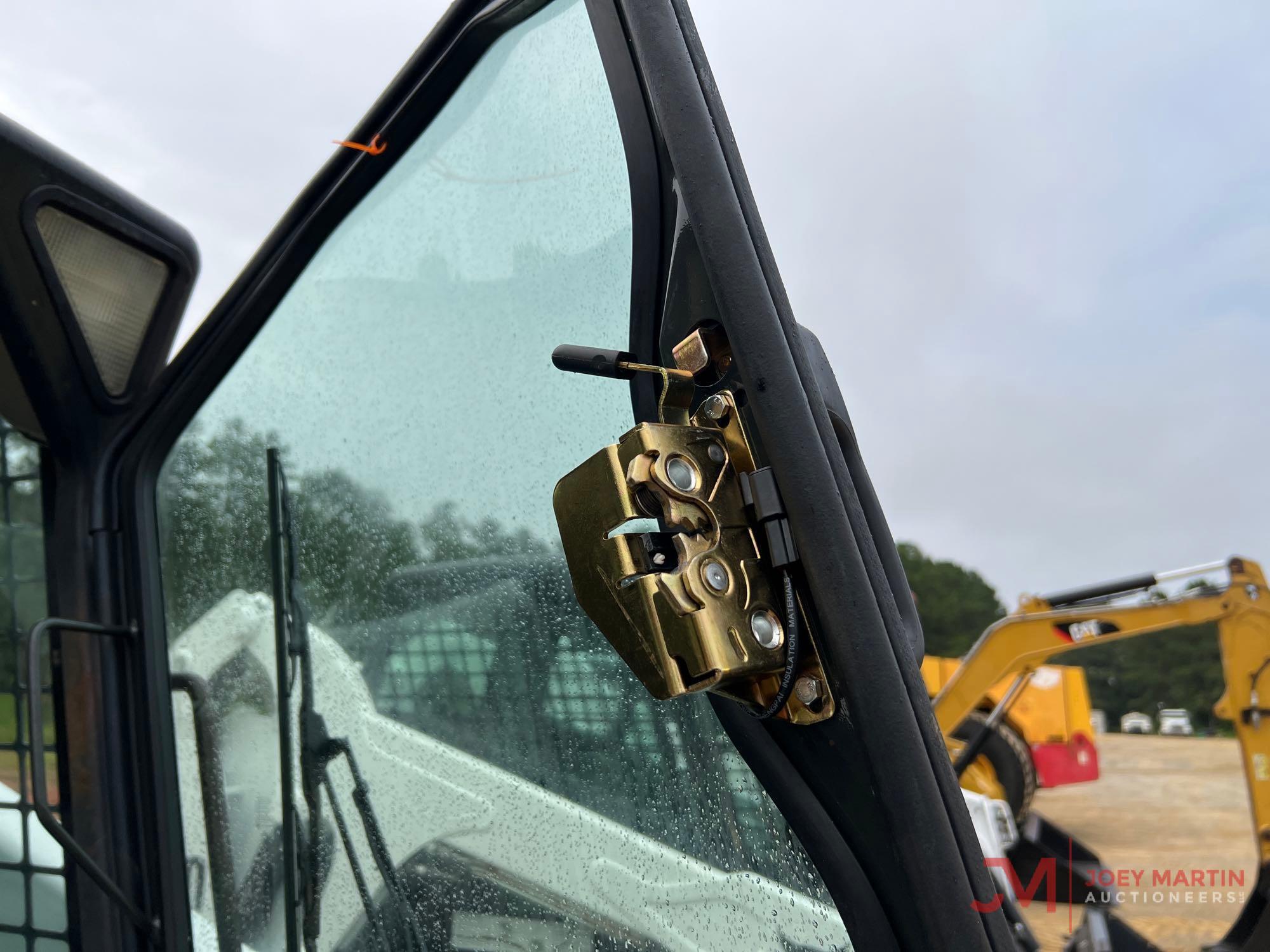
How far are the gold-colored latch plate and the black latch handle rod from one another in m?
0.75

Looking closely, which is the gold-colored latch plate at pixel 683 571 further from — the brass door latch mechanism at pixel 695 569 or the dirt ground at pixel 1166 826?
Result: the dirt ground at pixel 1166 826

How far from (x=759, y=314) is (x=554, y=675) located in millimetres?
447

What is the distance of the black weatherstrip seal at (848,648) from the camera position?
2.17ft

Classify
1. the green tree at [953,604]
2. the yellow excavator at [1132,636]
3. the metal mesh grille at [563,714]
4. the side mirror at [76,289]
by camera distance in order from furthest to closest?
the green tree at [953,604]
the yellow excavator at [1132,636]
the side mirror at [76,289]
the metal mesh grille at [563,714]

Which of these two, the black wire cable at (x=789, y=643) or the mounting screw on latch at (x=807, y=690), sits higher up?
the black wire cable at (x=789, y=643)

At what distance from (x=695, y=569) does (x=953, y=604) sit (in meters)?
28.1

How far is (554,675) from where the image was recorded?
1.02 meters

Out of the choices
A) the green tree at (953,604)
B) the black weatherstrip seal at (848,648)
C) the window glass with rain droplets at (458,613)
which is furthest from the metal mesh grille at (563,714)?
the green tree at (953,604)

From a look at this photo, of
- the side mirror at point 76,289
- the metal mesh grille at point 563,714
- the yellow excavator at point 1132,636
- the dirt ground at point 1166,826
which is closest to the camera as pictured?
the metal mesh grille at point 563,714

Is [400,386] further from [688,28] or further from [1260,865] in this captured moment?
[1260,865]

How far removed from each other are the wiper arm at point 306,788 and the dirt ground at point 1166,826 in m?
4.75

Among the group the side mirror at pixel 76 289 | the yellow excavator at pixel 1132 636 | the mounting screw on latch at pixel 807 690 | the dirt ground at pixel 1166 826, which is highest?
the side mirror at pixel 76 289

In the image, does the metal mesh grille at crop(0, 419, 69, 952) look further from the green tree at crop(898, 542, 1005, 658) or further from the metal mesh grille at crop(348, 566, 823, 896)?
the green tree at crop(898, 542, 1005, 658)

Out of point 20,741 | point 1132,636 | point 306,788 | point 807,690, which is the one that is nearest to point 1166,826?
point 1132,636
